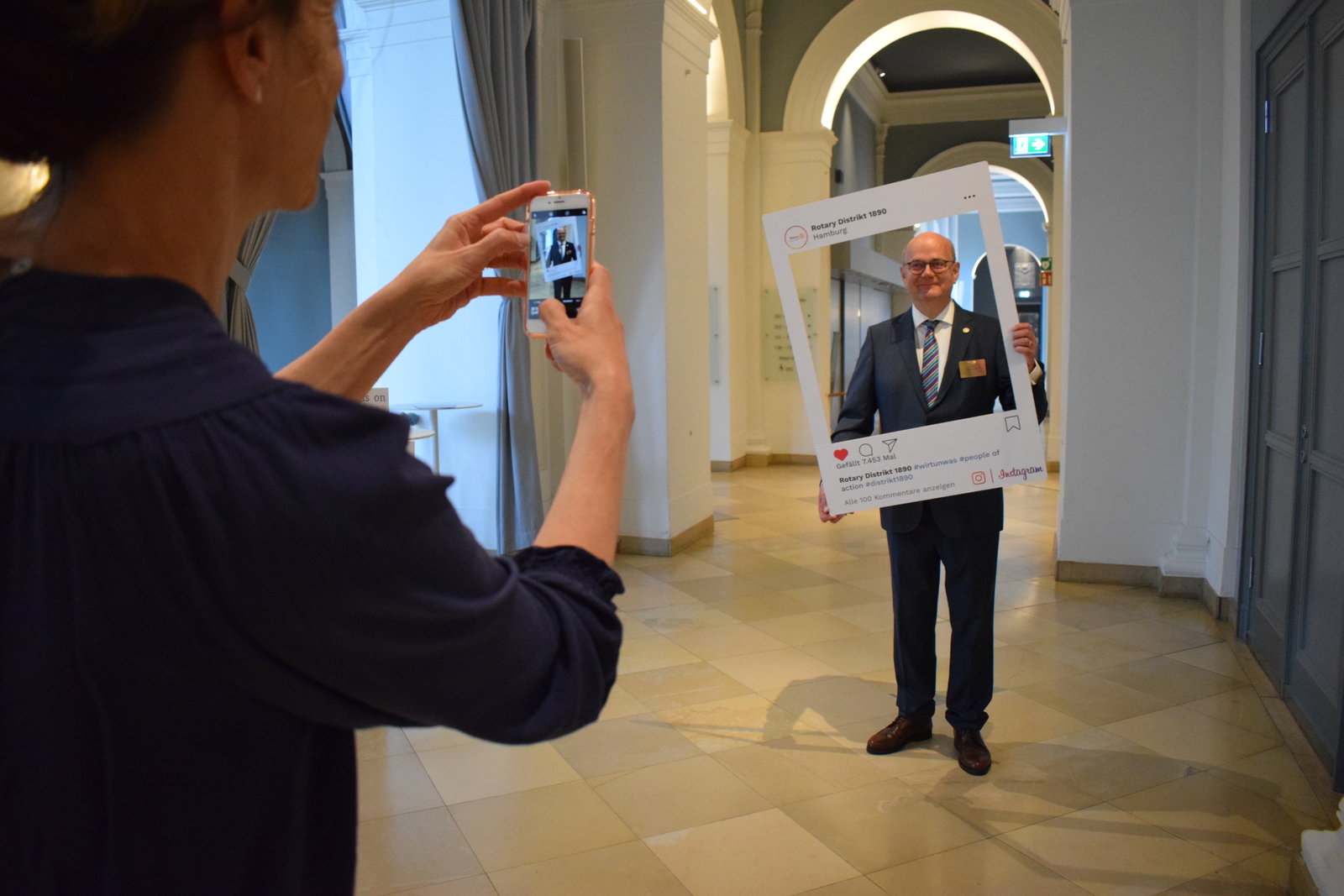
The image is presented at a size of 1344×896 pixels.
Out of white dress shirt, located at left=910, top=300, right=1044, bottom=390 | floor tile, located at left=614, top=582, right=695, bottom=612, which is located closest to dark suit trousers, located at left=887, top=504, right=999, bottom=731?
white dress shirt, located at left=910, top=300, right=1044, bottom=390

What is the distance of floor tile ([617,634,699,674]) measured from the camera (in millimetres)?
4832

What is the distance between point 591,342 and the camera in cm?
101

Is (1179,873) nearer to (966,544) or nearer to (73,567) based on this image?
(966,544)

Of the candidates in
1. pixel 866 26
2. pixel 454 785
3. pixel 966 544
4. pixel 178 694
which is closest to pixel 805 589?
pixel 966 544

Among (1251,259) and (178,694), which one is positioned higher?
(1251,259)

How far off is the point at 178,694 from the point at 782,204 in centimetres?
1155

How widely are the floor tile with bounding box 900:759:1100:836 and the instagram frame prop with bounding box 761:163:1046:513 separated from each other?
3.30 feet

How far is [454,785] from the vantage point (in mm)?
3541

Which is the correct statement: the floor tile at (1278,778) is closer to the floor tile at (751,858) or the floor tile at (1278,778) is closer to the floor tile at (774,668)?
the floor tile at (751,858)

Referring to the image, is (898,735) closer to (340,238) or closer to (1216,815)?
(1216,815)

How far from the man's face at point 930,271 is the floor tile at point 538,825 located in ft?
7.11

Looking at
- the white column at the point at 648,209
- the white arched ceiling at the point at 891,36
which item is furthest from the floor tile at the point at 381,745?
the white arched ceiling at the point at 891,36

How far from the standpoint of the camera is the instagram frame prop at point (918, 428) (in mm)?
3385

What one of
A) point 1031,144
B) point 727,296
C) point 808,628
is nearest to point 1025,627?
point 808,628
